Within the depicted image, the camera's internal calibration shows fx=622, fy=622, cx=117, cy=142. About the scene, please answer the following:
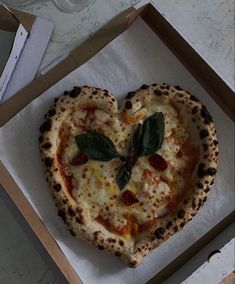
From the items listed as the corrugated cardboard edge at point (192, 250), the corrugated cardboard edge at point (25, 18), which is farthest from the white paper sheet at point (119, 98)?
the corrugated cardboard edge at point (25, 18)

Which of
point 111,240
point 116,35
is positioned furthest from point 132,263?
point 116,35

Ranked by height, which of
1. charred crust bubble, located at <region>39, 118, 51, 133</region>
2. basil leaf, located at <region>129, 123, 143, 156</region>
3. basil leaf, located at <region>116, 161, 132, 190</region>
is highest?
charred crust bubble, located at <region>39, 118, 51, 133</region>

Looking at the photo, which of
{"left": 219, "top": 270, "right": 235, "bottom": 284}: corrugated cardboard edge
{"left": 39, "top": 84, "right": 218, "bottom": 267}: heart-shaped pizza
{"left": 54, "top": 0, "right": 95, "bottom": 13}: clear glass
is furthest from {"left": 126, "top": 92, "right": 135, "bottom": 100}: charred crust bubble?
{"left": 219, "top": 270, "right": 235, "bottom": 284}: corrugated cardboard edge

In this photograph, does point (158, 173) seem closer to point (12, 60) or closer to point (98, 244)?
point (98, 244)

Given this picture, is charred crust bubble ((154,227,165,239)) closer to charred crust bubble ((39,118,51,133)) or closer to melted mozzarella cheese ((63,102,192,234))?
melted mozzarella cheese ((63,102,192,234))

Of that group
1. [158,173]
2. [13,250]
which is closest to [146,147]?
[158,173]

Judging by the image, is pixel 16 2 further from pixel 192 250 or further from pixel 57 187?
pixel 192 250
